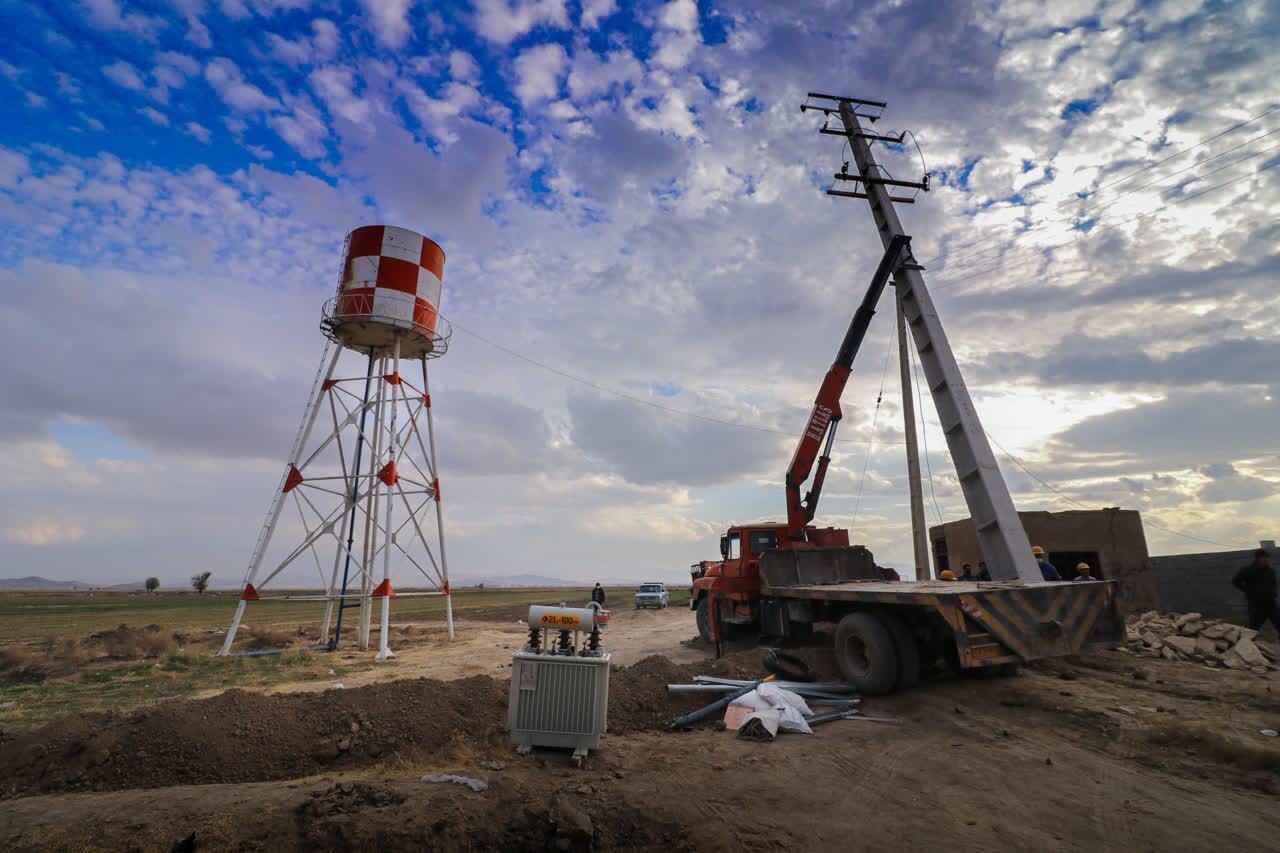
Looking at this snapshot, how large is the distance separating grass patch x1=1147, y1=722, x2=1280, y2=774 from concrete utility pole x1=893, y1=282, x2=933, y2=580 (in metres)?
8.87

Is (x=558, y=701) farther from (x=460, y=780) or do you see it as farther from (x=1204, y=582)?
(x=1204, y=582)

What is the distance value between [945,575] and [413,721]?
1038 centimetres

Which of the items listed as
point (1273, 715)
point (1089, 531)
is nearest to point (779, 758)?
point (1273, 715)

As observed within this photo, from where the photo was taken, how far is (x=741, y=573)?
13.1 m

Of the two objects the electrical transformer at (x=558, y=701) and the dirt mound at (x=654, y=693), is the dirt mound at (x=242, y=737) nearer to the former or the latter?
the electrical transformer at (x=558, y=701)

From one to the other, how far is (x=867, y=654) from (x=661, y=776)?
4.30m

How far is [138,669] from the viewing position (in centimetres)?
1364

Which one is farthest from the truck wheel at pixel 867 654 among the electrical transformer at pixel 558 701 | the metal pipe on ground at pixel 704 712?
the electrical transformer at pixel 558 701

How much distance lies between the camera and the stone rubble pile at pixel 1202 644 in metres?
9.84

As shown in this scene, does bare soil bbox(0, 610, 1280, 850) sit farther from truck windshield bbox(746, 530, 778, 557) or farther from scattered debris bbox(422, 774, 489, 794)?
truck windshield bbox(746, 530, 778, 557)

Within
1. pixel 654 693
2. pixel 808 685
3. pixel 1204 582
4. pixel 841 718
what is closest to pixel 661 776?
pixel 654 693

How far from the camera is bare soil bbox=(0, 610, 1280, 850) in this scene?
4.39 meters

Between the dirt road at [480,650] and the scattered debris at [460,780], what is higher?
the scattered debris at [460,780]

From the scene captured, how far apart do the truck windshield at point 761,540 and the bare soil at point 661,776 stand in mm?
5209
